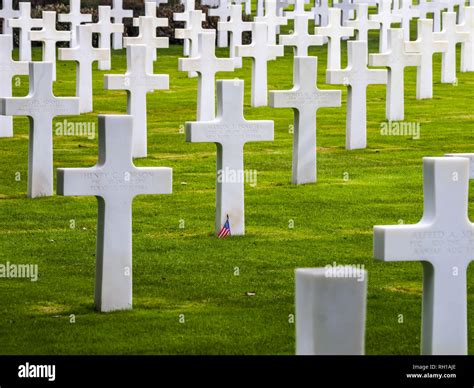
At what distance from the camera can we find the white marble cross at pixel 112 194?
10195 millimetres

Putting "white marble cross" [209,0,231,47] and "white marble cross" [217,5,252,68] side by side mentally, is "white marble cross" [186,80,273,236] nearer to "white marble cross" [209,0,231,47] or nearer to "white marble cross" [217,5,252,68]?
"white marble cross" [217,5,252,68]

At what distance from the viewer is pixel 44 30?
27.1 metres

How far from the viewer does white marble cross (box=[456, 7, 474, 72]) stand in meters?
28.6

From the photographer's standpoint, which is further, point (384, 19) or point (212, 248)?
point (384, 19)

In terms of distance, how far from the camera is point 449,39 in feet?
88.8

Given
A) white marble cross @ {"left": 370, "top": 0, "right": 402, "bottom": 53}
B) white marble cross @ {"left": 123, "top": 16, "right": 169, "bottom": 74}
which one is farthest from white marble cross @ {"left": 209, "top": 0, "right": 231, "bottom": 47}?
white marble cross @ {"left": 123, "top": 16, "right": 169, "bottom": 74}

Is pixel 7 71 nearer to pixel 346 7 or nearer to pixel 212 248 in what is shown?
pixel 212 248

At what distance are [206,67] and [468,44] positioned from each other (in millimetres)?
9451

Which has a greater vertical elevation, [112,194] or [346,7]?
[346,7]

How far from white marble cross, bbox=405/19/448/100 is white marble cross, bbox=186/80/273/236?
11.4 metres

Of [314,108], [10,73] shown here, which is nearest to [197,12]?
[10,73]

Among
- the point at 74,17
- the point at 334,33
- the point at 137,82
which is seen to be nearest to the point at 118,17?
the point at 74,17
